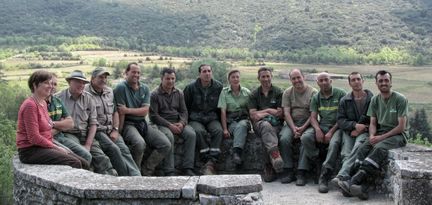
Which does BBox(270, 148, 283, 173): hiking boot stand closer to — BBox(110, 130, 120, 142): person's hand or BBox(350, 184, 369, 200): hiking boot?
BBox(350, 184, 369, 200): hiking boot

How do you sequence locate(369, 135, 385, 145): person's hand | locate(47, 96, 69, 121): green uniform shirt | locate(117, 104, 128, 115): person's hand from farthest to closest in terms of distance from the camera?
locate(117, 104, 128, 115): person's hand → locate(369, 135, 385, 145): person's hand → locate(47, 96, 69, 121): green uniform shirt

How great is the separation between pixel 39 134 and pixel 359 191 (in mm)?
4188

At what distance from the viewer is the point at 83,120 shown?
718 cm

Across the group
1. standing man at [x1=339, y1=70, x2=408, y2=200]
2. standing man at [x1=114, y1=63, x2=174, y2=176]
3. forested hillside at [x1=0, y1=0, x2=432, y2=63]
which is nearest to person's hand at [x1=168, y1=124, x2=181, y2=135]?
standing man at [x1=114, y1=63, x2=174, y2=176]

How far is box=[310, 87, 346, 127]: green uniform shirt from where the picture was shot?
8.25m

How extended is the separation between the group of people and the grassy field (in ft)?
83.6

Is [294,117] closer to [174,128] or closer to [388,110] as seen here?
[388,110]

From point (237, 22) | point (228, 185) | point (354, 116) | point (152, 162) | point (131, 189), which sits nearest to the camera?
point (131, 189)

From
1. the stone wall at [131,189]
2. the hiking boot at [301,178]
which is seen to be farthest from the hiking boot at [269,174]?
the stone wall at [131,189]

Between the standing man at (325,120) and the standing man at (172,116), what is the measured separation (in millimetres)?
1780

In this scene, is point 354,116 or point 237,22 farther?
point 237,22

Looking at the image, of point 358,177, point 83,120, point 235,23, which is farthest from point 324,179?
point 235,23

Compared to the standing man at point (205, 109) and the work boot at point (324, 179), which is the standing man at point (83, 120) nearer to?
the standing man at point (205, 109)

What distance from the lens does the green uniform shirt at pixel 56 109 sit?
6676 millimetres
